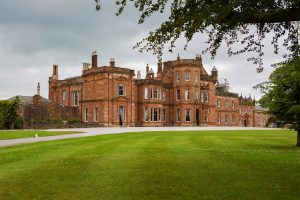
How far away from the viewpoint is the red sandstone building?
60.9m

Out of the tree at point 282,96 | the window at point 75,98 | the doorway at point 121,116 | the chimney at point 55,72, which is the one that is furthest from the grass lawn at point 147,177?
the chimney at point 55,72

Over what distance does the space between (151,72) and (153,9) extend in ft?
206

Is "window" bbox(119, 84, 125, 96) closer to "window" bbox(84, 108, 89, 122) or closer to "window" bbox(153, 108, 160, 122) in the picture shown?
"window" bbox(84, 108, 89, 122)

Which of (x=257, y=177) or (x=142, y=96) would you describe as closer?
(x=257, y=177)

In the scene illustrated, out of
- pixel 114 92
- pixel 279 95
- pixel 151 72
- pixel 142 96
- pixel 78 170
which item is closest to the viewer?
pixel 78 170

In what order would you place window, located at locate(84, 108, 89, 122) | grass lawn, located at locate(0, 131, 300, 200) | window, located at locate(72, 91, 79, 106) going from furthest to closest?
window, located at locate(72, 91, 79, 106), window, located at locate(84, 108, 89, 122), grass lawn, located at locate(0, 131, 300, 200)

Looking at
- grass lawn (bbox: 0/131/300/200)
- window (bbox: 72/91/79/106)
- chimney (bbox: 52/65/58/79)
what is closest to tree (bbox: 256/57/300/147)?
grass lawn (bbox: 0/131/300/200)

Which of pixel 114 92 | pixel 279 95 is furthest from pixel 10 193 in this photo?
pixel 114 92

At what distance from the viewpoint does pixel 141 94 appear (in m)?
66.1

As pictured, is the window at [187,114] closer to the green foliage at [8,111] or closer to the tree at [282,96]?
the green foliage at [8,111]

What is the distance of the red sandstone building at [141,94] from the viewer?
6091 cm

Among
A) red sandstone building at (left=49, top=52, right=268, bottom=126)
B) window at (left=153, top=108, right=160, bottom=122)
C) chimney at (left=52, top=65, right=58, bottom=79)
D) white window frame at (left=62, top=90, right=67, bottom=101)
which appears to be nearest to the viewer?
red sandstone building at (left=49, top=52, right=268, bottom=126)

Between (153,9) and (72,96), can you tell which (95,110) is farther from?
(153,9)

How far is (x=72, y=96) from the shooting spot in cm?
6962
